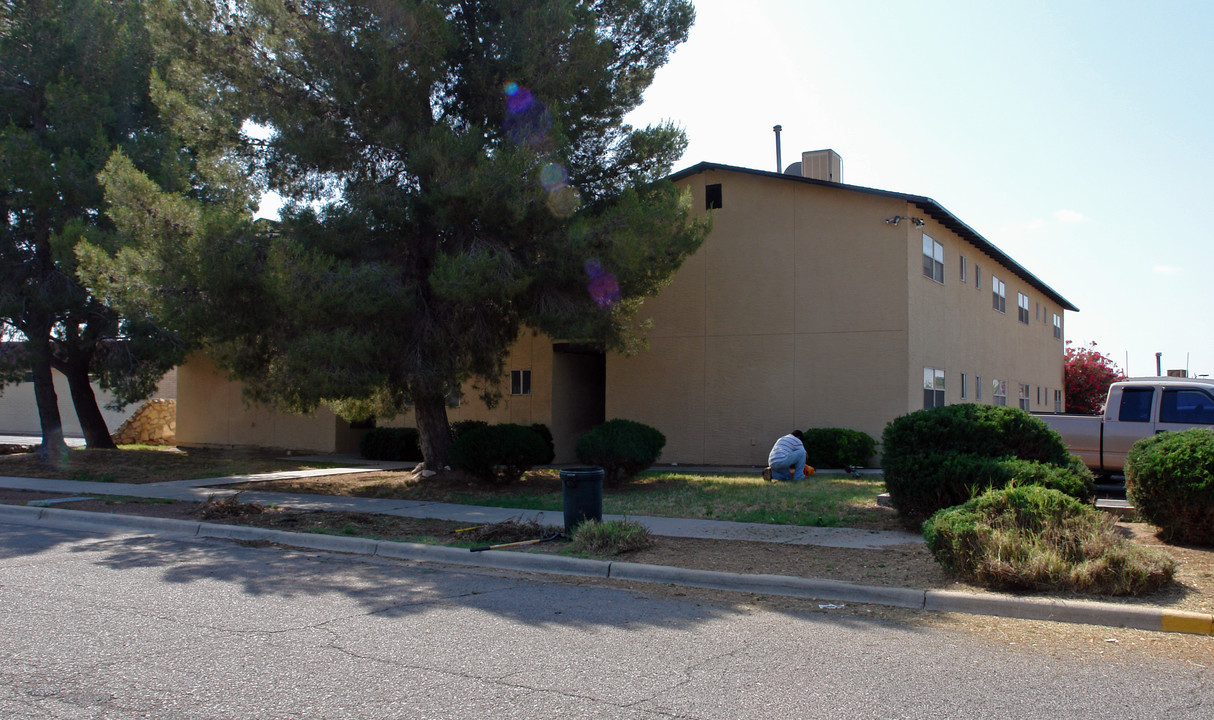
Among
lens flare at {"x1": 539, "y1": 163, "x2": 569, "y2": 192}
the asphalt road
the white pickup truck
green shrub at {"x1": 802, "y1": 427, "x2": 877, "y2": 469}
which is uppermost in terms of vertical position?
lens flare at {"x1": 539, "y1": 163, "x2": 569, "y2": 192}

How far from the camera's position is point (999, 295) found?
26281mm

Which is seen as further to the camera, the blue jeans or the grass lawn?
the blue jeans

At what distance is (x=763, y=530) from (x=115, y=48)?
18404mm

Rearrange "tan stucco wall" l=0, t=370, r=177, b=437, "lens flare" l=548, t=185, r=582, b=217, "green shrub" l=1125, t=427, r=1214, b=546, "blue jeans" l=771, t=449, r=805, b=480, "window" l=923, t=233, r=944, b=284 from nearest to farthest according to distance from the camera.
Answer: "green shrub" l=1125, t=427, r=1214, b=546 → "lens flare" l=548, t=185, r=582, b=217 → "blue jeans" l=771, t=449, r=805, b=480 → "window" l=923, t=233, r=944, b=284 → "tan stucco wall" l=0, t=370, r=177, b=437

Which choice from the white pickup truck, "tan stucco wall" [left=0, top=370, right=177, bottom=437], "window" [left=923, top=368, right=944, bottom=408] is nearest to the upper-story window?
"window" [left=923, top=368, right=944, bottom=408]

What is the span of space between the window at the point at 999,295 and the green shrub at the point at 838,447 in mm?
9673

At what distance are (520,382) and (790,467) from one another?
8.49 meters

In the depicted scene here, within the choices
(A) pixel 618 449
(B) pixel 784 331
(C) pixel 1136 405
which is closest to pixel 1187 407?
(C) pixel 1136 405

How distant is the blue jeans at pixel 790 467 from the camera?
A: 16.6 metres

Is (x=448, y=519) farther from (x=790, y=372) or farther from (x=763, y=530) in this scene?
(x=790, y=372)

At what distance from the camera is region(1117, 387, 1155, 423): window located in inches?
540

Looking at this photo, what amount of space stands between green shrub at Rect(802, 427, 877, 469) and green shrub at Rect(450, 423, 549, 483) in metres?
6.15

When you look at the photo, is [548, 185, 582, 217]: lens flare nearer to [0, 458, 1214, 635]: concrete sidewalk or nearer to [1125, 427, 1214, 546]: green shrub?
[0, 458, 1214, 635]: concrete sidewalk

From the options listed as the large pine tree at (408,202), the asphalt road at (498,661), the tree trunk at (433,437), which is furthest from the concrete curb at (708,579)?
the tree trunk at (433,437)
